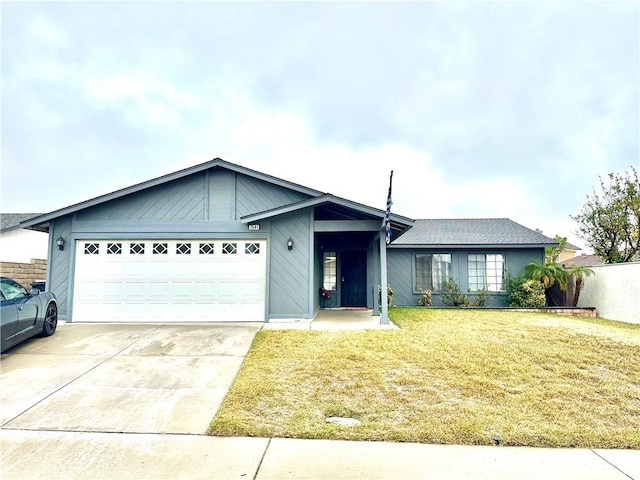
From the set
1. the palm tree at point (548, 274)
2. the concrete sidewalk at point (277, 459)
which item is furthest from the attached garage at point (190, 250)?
the palm tree at point (548, 274)

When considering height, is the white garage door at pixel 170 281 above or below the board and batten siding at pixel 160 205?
below

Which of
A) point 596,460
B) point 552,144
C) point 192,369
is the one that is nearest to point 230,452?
point 192,369

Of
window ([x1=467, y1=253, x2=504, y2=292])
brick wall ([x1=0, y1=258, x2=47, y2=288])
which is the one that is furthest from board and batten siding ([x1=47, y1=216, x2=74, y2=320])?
window ([x1=467, y1=253, x2=504, y2=292])

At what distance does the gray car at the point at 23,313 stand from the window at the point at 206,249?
3.19 m

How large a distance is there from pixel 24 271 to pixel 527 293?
19.0 m

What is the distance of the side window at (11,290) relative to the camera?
5.74 meters

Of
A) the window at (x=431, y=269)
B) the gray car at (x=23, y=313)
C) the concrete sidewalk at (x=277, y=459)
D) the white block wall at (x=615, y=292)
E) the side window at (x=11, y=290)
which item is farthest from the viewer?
the window at (x=431, y=269)

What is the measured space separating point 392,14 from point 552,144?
963 centimetres

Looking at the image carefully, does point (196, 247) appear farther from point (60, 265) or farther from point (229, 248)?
point (60, 265)

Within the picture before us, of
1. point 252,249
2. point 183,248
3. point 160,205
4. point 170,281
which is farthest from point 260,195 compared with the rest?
point 170,281

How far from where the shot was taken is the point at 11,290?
595 cm

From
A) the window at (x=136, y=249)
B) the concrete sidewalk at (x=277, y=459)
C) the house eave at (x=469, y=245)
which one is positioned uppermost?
the house eave at (x=469, y=245)

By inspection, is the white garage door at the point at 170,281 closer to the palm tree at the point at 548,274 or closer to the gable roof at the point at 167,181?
the gable roof at the point at 167,181

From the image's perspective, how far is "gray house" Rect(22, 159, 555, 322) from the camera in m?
8.91
